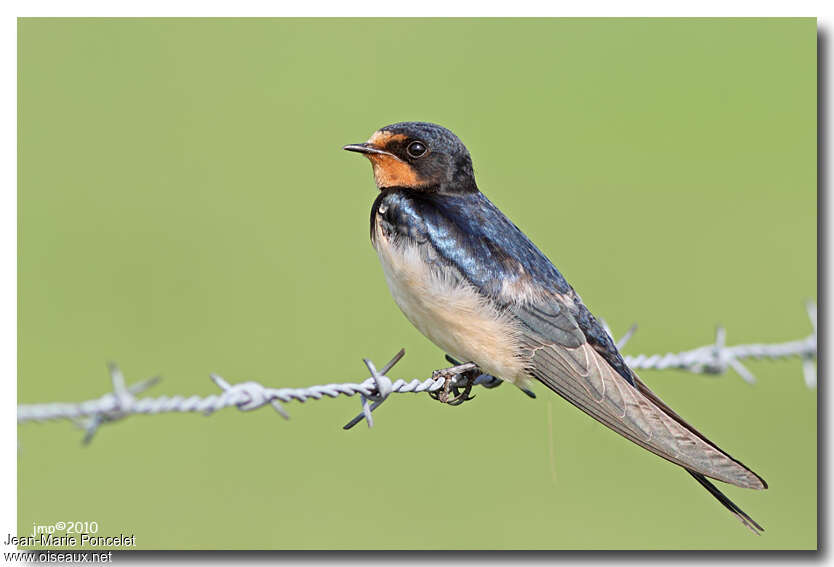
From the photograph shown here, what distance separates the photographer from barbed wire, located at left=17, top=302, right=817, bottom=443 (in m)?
2.06

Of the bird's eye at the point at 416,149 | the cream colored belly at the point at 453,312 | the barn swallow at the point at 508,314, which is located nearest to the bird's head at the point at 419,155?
the bird's eye at the point at 416,149

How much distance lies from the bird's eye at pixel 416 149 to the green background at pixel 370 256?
460 millimetres

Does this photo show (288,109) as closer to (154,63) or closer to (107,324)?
(154,63)

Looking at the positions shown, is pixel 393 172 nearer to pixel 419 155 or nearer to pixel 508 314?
pixel 419 155

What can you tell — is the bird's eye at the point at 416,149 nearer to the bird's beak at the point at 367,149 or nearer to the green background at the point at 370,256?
the bird's beak at the point at 367,149

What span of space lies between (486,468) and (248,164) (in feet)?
8.56

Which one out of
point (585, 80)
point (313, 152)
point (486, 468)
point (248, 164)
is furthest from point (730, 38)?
point (248, 164)

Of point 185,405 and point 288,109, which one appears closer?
point 185,405

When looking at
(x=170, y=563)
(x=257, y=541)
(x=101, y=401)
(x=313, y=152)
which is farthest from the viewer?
(x=313, y=152)

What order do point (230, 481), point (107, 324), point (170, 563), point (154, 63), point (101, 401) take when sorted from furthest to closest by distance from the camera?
point (154, 63) → point (107, 324) → point (230, 481) → point (170, 563) → point (101, 401)

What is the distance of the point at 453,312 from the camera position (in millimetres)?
2852

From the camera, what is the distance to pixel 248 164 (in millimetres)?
6027

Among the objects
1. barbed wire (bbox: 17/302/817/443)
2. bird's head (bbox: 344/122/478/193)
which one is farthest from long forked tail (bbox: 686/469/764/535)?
bird's head (bbox: 344/122/478/193)

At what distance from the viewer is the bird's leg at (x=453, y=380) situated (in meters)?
2.99
